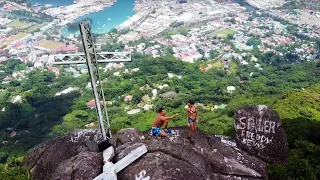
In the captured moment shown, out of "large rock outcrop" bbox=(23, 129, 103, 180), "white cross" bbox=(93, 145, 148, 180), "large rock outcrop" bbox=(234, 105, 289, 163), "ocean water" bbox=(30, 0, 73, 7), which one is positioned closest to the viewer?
"white cross" bbox=(93, 145, 148, 180)

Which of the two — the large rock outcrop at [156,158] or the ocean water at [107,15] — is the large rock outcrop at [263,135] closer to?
the large rock outcrop at [156,158]

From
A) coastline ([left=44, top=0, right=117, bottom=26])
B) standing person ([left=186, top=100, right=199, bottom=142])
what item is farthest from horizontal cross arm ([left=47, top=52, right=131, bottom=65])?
coastline ([left=44, top=0, right=117, bottom=26])

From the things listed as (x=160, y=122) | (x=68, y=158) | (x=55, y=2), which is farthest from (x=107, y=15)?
(x=160, y=122)

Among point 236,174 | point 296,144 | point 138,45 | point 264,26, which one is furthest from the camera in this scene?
point 264,26

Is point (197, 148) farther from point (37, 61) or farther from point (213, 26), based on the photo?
point (213, 26)

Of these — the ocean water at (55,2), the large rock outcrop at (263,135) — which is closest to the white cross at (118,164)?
the large rock outcrop at (263,135)

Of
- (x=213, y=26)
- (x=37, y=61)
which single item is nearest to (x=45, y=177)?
(x=37, y=61)

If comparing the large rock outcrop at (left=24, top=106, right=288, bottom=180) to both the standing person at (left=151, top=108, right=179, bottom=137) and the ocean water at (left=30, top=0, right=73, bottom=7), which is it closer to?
the standing person at (left=151, top=108, right=179, bottom=137)

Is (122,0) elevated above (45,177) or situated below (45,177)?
below
